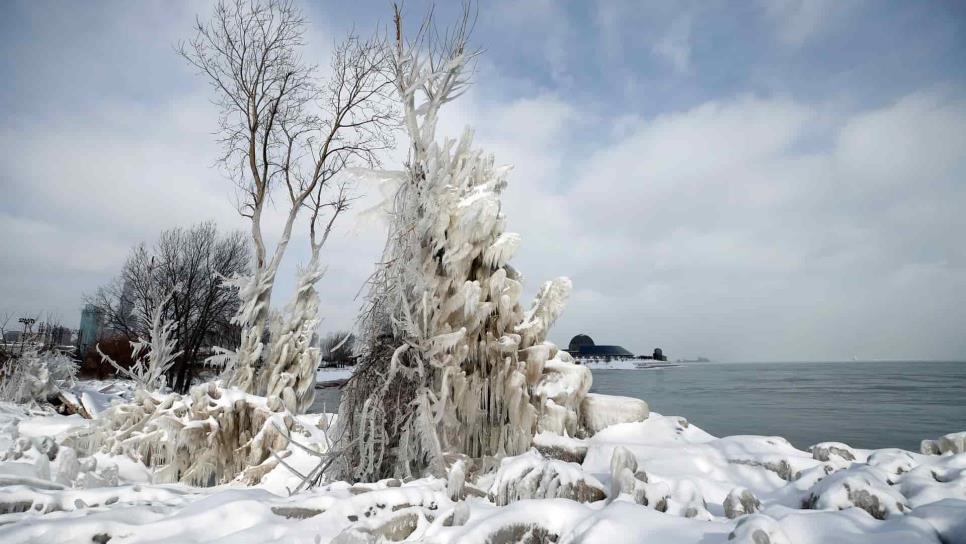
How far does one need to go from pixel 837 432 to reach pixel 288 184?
1527 centimetres

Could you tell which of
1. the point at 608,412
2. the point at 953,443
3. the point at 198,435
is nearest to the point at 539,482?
the point at 608,412

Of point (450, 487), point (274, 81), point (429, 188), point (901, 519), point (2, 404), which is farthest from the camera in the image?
point (274, 81)

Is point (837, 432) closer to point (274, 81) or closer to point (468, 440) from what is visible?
point (468, 440)

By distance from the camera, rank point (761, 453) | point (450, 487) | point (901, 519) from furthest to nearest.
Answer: point (761, 453)
point (450, 487)
point (901, 519)

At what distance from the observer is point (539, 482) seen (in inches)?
129

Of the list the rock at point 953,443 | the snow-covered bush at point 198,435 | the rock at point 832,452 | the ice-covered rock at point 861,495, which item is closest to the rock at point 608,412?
the rock at point 832,452

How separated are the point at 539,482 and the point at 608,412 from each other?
458 centimetres

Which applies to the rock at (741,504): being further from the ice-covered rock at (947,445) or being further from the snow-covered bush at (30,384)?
the snow-covered bush at (30,384)

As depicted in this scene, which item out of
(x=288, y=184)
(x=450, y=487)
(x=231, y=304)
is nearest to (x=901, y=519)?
(x=450, y=487)

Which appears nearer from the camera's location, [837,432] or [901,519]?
[901,519]

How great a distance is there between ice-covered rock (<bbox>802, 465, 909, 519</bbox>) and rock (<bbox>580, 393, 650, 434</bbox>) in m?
4.34

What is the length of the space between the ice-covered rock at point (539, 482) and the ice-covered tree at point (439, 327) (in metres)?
1.70

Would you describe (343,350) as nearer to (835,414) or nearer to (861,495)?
(861,495)

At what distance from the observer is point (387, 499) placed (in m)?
2.98
